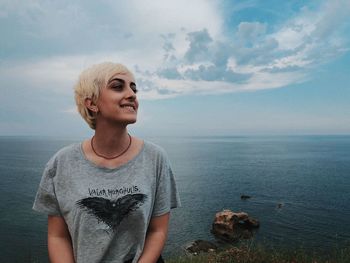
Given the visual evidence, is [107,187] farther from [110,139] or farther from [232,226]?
[232,226]

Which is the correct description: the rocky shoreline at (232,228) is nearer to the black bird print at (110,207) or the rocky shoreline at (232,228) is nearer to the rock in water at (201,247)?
the rock in water at (201,247)

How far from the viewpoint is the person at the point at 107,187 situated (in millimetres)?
3076

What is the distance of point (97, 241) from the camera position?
3.07 metres

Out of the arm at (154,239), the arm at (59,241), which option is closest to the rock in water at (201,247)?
the arm at (154,239)

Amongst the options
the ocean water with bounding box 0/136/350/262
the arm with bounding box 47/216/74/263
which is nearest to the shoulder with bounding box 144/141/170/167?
the arm with bounding box 47/216/74/263

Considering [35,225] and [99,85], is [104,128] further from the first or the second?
[35,225]

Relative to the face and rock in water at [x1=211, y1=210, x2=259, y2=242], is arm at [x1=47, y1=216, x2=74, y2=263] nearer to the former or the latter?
the face

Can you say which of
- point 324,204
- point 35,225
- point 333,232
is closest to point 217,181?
point 324,204

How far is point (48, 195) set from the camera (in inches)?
126

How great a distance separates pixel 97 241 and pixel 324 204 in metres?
58.9

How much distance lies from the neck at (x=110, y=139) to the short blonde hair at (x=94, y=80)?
8.7 inches

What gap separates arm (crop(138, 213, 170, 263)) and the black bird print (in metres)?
0.37

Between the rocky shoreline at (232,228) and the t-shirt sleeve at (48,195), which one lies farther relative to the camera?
the rocky shoreline at (232,228)

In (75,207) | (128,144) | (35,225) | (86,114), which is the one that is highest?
(86,114)
